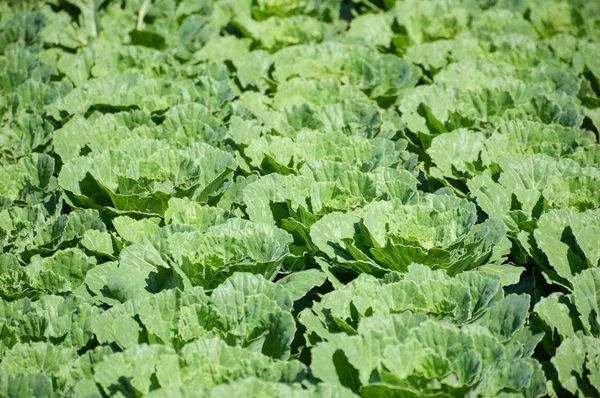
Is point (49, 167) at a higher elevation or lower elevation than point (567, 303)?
higher

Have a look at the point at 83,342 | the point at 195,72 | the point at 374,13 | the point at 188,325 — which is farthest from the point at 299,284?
the point at 374,13

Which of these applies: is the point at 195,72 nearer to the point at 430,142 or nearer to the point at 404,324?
the point at 430,142

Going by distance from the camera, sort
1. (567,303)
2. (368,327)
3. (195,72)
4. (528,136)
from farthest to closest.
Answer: (195,72) → (528,136) → (567,303) → (368,327)

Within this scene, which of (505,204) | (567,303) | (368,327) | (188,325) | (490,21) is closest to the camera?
(368,327)

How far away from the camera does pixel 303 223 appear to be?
3.76 m

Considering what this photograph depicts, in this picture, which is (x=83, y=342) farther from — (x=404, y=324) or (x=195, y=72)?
(x=195, y=72)

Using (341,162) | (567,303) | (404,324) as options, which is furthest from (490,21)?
(404,324)

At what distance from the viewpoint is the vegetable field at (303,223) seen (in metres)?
2.70

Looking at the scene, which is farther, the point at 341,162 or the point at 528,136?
the point at 528,136

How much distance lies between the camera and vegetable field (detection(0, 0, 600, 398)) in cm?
270

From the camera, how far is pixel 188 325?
2.94 m

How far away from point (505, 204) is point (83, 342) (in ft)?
7.01

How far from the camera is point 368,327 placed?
2758 millimetres

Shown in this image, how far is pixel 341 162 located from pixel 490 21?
3785 mm
